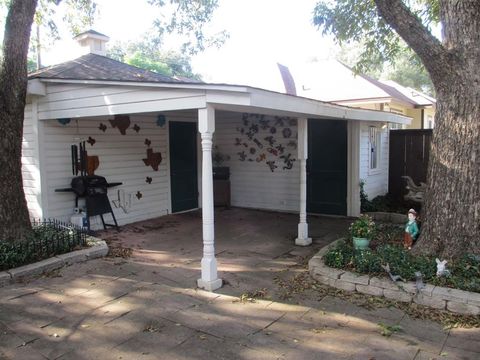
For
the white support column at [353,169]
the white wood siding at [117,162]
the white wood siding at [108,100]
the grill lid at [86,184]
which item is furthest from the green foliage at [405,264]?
the white wood siding at [117,162]

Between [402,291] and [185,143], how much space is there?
20.0 ft

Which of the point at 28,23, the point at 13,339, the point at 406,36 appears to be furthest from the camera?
the point at 28,23

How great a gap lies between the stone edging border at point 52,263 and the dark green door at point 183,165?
10.6 feet

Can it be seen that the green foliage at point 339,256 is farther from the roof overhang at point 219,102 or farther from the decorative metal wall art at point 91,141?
the decorative metal wall art at point 91,141

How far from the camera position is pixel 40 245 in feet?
17.1

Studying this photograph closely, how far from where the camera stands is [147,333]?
3479mm

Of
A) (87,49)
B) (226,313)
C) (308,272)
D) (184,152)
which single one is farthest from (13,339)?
(87,49)

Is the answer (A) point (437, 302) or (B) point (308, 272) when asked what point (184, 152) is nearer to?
(B) point (308, 272)

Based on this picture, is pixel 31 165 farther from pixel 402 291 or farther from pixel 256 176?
pixel 402 291

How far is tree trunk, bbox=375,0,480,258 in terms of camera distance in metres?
4.41

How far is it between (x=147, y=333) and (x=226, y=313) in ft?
2.55

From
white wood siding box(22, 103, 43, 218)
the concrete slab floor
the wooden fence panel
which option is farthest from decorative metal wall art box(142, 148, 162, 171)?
the wooden fence panel

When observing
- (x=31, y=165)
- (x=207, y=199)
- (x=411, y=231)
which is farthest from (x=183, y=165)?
(x=411, y=231)

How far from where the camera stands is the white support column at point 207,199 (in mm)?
4359
